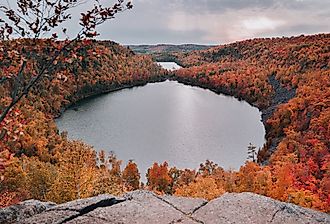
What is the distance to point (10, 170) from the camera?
38469 mm

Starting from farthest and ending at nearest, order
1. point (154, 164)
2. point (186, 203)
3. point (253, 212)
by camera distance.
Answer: point (154, 164) < point (186, 203) < point (253, 212)

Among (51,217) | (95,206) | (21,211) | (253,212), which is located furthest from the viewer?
(95,206)

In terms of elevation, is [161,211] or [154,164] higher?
[161,211]

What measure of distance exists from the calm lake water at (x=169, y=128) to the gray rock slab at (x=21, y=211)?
47407mm

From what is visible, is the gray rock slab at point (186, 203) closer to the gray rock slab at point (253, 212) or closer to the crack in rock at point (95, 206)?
the gray rock slab at point (253, 212)

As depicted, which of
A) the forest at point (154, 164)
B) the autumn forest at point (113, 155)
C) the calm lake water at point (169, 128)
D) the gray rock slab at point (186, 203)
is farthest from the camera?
the calm lake water at point (169, 128)

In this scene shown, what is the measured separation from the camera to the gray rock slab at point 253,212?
982cm

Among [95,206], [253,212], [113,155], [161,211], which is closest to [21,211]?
[95,206]

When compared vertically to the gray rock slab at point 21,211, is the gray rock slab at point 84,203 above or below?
above

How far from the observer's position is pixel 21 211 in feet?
33.9

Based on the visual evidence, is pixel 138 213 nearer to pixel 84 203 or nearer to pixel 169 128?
pixel 84 203

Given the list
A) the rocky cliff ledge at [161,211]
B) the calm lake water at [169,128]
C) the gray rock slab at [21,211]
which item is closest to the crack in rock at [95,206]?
the rocky cliff ledge at [161,211]

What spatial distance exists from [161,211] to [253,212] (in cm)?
246

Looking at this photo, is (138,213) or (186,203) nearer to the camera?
(138,213)
